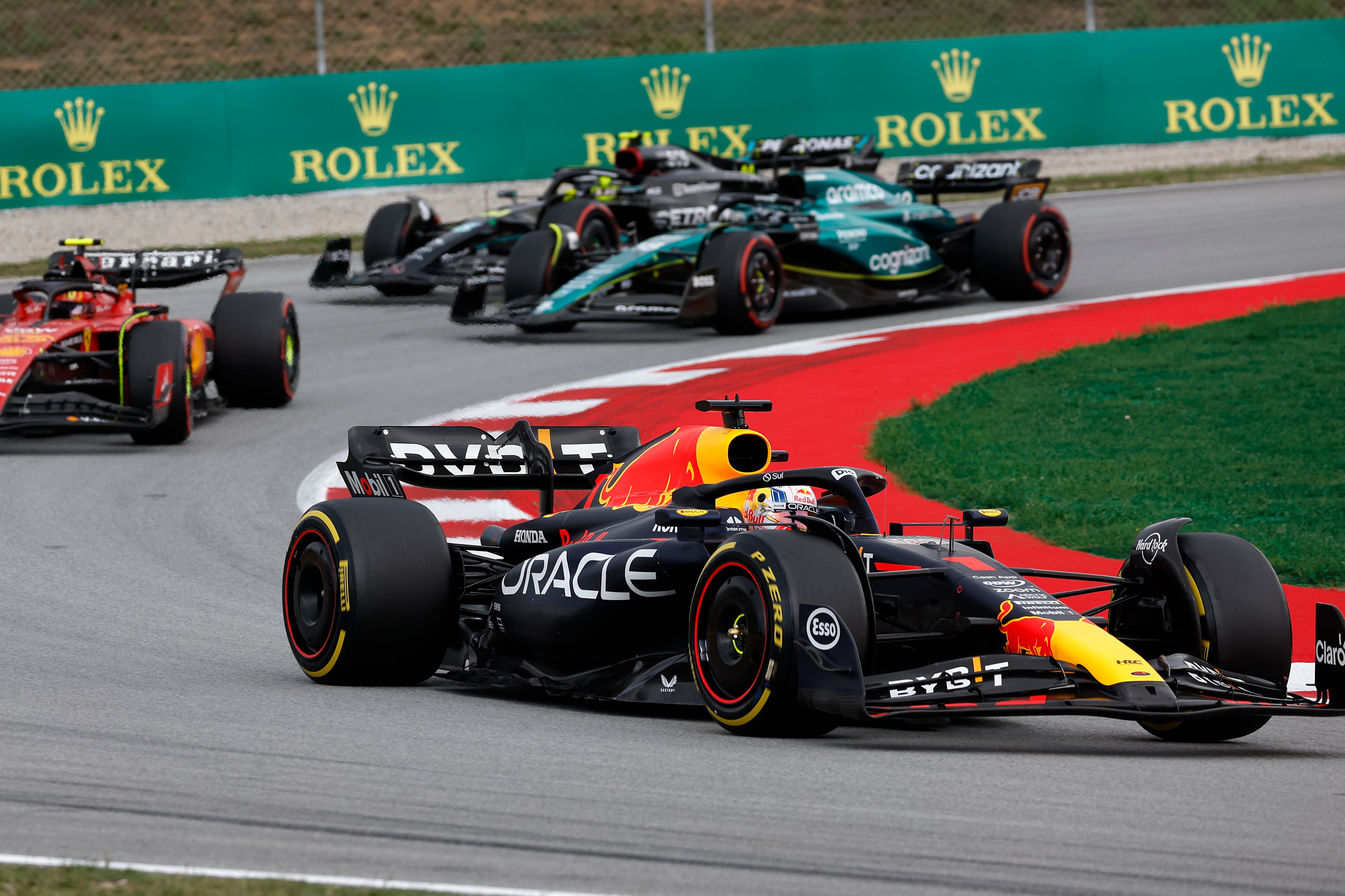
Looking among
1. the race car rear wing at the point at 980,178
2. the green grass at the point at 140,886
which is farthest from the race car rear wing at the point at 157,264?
the green grass at the point at 140,886

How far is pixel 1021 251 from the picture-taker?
763 inches

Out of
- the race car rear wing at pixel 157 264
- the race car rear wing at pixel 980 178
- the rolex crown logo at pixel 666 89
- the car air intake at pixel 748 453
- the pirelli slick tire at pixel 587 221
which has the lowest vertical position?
the car air intake at pixel 748 453

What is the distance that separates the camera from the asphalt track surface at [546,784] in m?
4.67

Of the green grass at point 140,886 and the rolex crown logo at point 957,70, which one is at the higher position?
the rolex crown logo at point 957,70

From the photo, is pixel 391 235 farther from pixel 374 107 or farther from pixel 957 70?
pixel 957 70

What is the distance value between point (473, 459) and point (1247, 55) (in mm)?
21597

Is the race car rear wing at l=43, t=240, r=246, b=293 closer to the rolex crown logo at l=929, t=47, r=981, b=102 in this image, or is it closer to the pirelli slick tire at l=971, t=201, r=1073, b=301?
the pirelli slick tire at l=971, t=201, r=1073, b=301

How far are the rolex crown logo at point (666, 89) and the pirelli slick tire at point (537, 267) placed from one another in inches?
312

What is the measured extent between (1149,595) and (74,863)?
150 inches

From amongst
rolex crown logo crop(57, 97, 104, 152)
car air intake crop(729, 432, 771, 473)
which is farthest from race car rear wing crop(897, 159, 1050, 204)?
car air intake crop(729, 432, 771, 473)

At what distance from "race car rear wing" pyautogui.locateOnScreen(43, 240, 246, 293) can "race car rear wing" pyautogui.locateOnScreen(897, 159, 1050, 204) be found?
7911 millimetres

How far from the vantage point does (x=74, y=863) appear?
15.2 feet

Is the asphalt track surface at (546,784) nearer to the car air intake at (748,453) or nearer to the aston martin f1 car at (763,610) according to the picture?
the aston martin f1 car at (763,610)

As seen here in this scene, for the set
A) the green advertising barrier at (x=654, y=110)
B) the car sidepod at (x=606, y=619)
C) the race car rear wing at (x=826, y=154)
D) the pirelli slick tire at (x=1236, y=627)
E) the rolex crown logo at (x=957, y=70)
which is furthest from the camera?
the rolex crown logo at (x=957, y=70)
